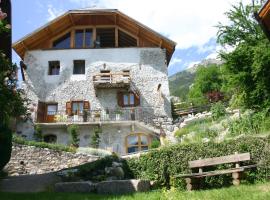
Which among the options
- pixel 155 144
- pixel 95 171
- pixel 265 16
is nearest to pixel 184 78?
pixel 155 144

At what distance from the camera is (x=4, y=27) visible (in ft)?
27.7

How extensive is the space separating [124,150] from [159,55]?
8.16 meters

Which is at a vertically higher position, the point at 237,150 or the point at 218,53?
the point at 218,53

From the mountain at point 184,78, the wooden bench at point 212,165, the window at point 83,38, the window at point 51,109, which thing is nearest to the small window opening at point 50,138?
the window at point 51,109

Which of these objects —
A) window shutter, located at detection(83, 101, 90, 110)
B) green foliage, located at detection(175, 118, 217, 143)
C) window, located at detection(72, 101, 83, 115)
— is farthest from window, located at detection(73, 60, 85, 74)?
green foliage, located at detection(175, 118, 217, 143)

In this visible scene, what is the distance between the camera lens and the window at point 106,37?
3038 cm

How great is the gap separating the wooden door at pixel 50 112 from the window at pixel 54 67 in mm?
2698

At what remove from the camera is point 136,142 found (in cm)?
2597

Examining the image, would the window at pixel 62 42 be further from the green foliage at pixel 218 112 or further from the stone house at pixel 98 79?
the green foliage at pixel 218 112

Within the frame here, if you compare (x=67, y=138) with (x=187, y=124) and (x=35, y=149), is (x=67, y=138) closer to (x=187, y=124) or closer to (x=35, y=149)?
(x=35, y=149)

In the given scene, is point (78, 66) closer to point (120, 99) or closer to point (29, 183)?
point (120, 99)

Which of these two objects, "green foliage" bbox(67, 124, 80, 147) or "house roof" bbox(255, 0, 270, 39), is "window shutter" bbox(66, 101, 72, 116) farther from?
"house roof" bbox(255, 0, 270, 39)

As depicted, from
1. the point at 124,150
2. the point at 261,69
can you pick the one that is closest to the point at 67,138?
the point at 124,150

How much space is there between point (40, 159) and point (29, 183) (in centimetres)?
725
